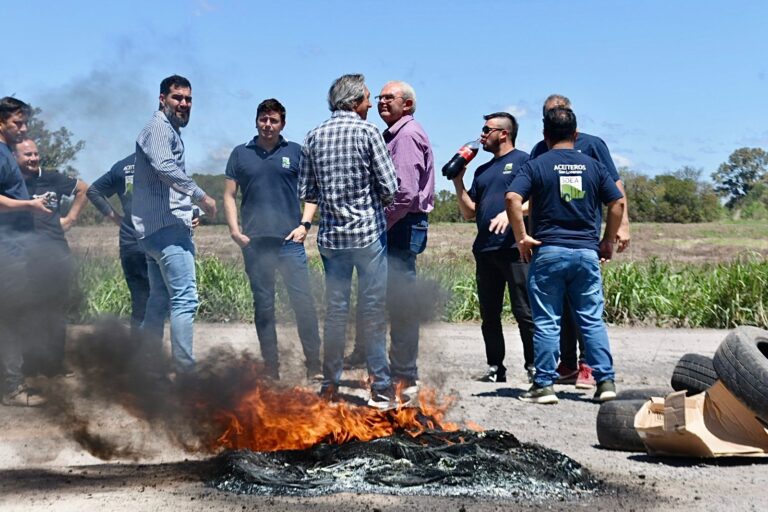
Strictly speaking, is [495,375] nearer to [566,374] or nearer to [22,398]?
[566,374]

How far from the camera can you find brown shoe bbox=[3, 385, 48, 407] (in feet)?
22.7

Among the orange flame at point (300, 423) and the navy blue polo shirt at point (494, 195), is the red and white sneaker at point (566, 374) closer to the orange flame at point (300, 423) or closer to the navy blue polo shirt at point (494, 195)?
the navy blue polo shirt at point (494, 195)

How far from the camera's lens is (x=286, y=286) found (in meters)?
7.88

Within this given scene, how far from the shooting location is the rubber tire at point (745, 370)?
17.1ft

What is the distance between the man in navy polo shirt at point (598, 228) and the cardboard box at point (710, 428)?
2.08m

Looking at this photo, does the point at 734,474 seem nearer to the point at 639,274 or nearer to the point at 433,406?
the point at 433,406

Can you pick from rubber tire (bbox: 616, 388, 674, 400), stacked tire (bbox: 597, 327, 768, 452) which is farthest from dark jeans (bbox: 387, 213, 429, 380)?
stacked tire (bbox: 597, 327, 768, 452)

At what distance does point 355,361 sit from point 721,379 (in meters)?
3.86

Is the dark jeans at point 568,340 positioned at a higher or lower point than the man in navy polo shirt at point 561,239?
lower

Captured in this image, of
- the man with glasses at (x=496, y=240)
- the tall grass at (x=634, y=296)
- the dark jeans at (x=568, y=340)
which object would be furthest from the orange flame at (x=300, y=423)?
the tall grass at (x=634, y=296)

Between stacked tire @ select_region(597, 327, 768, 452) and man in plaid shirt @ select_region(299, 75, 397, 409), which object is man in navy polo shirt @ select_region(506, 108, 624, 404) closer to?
stacked tire @ select_region(597, 327, 768, 452)

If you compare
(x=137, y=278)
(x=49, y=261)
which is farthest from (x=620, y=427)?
(x=137, y=278)

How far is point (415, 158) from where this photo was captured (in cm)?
710

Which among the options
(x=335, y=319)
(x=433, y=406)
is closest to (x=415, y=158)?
(x=335, y=319)
